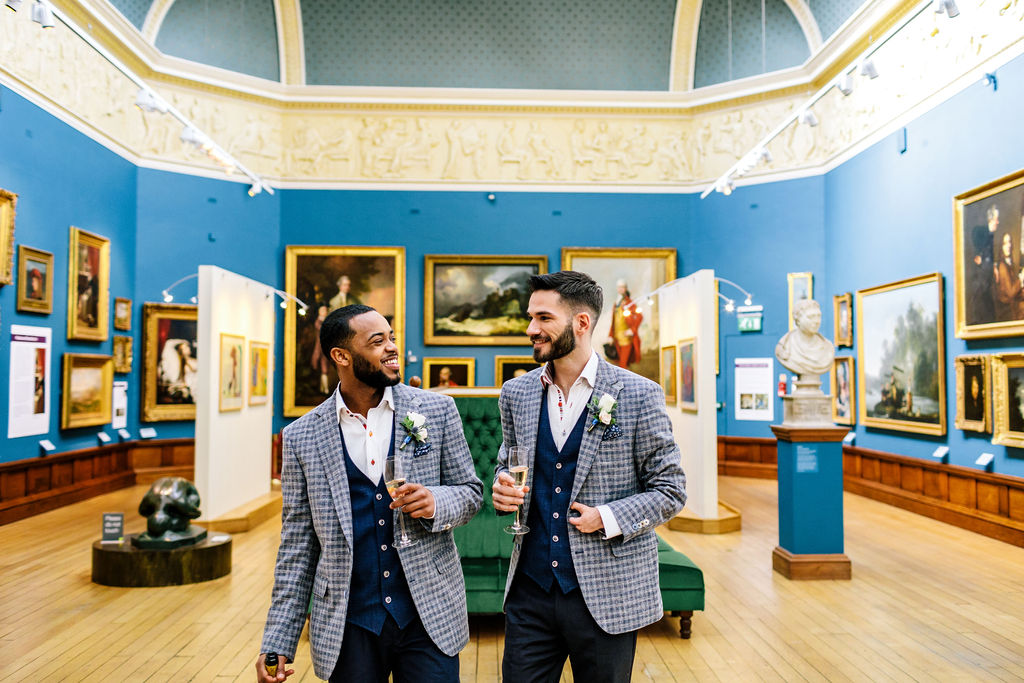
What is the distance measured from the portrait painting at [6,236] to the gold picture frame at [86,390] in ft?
6.28

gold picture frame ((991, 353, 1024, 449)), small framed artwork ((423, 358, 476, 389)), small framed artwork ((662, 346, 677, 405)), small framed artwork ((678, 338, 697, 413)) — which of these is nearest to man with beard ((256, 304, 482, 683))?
small framed artwork ((678, 338, 697, 413))

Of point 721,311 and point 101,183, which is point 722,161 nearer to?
point 721,311

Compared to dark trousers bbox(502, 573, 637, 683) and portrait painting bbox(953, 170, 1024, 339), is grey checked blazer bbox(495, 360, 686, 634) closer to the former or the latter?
dark trousers bbox(502, 573, 637, 683)

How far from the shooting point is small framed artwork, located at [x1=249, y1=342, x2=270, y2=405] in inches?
448

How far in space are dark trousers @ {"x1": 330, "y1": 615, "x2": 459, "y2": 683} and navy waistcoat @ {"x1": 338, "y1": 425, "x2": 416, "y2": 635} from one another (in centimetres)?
5

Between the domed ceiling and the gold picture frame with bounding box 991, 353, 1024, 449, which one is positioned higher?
the domed ceiling

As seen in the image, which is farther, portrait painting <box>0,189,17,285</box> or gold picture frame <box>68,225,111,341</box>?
gold picture frame <box>68,225,111,341</box>

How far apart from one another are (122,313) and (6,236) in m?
3.65

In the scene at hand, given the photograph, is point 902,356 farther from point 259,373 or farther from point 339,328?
point 339,328

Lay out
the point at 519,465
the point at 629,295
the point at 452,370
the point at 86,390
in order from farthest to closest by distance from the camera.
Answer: the point at 629,295
the point at 452,370
the point at 86,390
the point at 519,465

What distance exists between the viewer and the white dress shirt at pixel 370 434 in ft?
8.82

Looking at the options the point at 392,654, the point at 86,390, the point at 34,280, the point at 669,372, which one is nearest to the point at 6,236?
the point at 34,280

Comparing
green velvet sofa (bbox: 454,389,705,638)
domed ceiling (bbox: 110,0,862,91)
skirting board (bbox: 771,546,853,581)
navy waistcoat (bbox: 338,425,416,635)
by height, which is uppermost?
domed ceiling (bbox: 110,0,862,91)

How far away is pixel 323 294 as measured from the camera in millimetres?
15602
